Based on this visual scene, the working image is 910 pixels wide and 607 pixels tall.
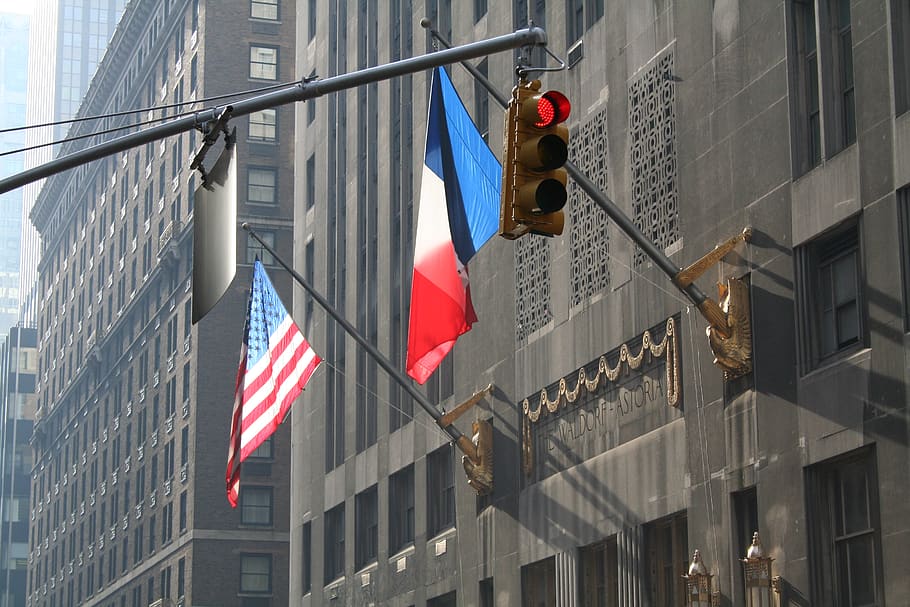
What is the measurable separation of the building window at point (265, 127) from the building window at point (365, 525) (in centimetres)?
5079

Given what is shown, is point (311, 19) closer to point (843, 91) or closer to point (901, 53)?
point (843, 91)

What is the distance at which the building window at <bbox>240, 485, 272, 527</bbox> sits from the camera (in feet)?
303

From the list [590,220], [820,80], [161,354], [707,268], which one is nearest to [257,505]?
[161,354]

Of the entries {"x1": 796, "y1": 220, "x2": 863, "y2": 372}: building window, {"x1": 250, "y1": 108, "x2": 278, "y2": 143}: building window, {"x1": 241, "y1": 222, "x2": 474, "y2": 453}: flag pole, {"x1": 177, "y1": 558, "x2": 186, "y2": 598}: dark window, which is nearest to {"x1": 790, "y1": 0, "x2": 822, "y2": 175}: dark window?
{"x1": 796, "y1": 220, "x2": 863, "y2": 372}: building window

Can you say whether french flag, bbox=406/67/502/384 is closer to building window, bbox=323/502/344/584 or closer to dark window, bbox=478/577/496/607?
dark window, bbox=478/577/496/607

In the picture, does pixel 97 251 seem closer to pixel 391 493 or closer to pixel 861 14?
pixel 391 493

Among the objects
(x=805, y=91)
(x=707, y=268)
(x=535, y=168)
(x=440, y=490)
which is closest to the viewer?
(x=535, y=168)

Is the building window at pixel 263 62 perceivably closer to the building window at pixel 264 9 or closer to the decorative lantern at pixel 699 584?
the building window at pixel 264 9

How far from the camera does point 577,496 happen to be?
35.8 m

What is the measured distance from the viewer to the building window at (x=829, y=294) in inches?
1037

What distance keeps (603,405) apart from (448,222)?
29.1 feet

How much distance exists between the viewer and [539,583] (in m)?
38.2

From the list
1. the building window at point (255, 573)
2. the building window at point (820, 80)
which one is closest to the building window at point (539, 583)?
the building window at point (820, 80)

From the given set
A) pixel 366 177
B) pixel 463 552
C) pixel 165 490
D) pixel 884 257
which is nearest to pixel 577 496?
pixel 463 552
